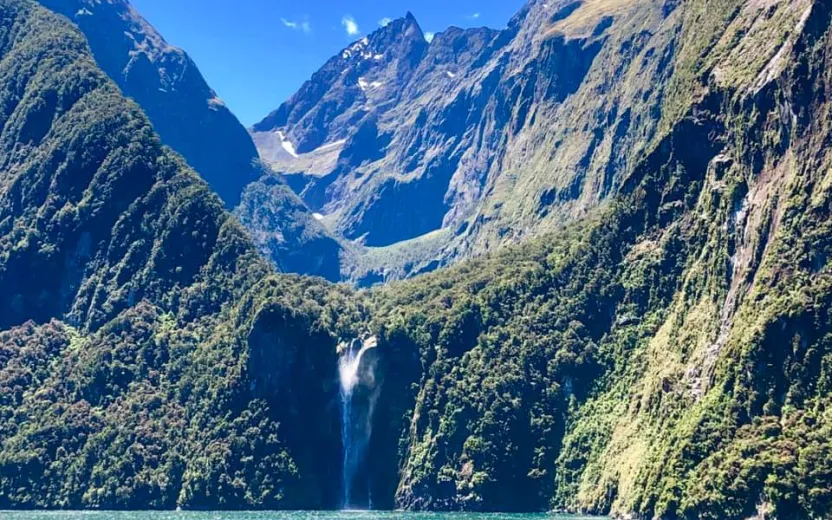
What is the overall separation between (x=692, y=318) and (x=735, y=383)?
111 ft

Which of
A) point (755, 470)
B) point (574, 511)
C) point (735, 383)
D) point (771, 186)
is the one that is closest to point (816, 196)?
point (771, 186)

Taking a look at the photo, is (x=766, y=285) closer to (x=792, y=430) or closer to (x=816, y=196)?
(x=816, y=196)

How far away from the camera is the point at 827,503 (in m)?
134

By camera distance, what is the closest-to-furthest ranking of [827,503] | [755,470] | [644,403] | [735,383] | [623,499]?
[827,503] < [755,470] < [735,383] < [623,499] < [644,403]

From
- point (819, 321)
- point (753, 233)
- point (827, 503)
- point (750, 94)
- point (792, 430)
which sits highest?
point (750, 94)

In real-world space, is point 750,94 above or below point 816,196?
above

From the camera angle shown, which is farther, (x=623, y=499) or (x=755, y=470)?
(x=623, y=499)

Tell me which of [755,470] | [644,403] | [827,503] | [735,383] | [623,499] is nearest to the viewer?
[827,503]

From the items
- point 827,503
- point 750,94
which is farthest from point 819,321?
point 750,94

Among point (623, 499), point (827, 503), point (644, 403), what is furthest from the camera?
point (644, 403)

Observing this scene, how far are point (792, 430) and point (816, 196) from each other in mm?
40482

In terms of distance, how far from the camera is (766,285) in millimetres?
168750

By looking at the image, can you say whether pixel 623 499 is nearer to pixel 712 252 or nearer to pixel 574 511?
pixel 574 511

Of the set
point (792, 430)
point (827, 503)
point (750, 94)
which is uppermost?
point (750, 94)
